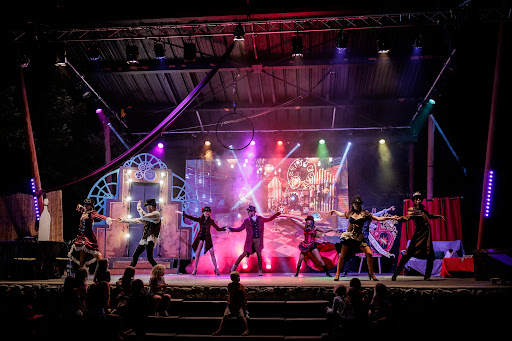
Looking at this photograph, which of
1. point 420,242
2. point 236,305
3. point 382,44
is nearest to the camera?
point 236,305

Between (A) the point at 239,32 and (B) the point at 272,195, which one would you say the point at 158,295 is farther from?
(B) the point at 272,195

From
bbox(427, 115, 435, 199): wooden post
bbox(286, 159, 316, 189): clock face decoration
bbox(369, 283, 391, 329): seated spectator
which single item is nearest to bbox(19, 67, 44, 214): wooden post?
bbox(286, 159, 316, 189): clock face decoration

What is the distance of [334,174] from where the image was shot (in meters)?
15.1

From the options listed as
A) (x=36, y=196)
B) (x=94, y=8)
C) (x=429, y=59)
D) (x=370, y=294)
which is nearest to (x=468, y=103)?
(x=429, y=59)

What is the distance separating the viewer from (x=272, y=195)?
49.7ft

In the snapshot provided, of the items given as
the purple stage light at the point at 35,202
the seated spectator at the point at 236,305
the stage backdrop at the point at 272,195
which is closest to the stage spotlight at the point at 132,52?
the purple stage light at the point at 35,202

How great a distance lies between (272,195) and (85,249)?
7.15 m

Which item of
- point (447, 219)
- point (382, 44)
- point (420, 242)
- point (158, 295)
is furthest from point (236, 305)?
point (447, 219)

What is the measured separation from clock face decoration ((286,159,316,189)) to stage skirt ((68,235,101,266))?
7.47 meters

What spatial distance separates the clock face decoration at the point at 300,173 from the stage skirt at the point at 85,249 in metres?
7.47

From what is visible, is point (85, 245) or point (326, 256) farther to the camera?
point (326, 256)

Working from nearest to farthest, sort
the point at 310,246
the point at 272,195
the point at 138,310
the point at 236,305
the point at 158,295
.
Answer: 1. the point at 138,310
2. the point at 236,305
3. the point at 158,295
4. the point at 310,246
5. the point at 272,195

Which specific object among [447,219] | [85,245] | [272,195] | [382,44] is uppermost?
[382,44]

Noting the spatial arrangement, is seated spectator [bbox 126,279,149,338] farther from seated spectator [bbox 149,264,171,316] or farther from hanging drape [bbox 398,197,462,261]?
hanging drape [bbox 398,197,462,261]
